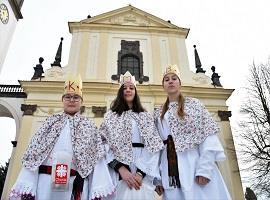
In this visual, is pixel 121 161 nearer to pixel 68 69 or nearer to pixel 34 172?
pixel 34 172

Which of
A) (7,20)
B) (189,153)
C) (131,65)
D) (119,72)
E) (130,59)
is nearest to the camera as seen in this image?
(189,153)

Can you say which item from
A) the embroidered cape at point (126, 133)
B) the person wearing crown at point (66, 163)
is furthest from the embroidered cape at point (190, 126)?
the person wearing crown at point (66, 163)

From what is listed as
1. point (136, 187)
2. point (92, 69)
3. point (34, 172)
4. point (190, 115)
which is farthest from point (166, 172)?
point (92, 69)

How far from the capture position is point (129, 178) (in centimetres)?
278

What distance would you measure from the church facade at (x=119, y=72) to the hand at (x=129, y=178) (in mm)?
8607

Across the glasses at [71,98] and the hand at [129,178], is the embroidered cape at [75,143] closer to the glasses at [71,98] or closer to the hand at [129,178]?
the glasses at [71,98]

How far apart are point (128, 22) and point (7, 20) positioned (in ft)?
22.5

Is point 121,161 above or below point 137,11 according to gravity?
below

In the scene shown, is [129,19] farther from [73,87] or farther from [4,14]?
[73,87]

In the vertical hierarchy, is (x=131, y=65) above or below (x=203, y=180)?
above

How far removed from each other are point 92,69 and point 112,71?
3.32 ft

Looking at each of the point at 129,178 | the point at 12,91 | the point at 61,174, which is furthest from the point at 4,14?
the point at 129,178

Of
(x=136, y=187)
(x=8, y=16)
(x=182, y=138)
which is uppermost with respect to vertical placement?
(x=8, y=16)

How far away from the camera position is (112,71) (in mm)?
13344
